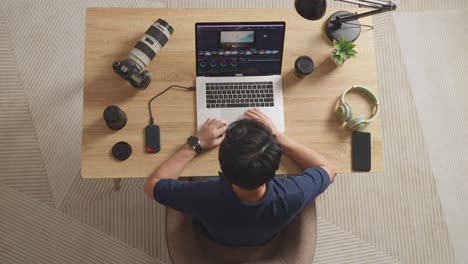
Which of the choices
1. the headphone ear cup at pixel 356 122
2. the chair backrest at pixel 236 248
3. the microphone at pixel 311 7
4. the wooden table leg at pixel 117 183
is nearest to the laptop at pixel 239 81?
the microphone at pixel 311 7

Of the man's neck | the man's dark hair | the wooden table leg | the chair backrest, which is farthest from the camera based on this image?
the wooden table leg

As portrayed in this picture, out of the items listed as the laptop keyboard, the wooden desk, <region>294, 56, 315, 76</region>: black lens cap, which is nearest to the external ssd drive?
the wooden desk

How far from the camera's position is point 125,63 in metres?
1.52

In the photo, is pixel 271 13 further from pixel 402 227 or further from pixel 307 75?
pixel 402 227

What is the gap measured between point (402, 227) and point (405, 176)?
0.29 metres

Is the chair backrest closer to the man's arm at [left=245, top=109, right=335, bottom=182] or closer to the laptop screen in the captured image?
the man's arm at [left=245, top=109, right=335, bottom=182]

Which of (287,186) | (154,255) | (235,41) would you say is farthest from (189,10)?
(154,255)

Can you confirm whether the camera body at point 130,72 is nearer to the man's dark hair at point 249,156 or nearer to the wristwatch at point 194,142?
the wristwatch at point 194,142

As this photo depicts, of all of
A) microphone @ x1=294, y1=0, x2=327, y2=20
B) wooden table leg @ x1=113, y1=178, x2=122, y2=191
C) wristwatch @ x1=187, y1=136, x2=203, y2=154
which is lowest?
wooden table leg @ x1=113, y1=178, x2=122, y2=191

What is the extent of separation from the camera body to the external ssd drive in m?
0.18

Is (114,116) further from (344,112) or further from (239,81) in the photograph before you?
(344,112)

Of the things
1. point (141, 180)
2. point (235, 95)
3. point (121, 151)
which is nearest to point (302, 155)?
point (235, 95)

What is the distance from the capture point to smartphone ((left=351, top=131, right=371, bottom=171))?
1603 mm

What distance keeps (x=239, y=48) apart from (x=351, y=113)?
1.67 feet
